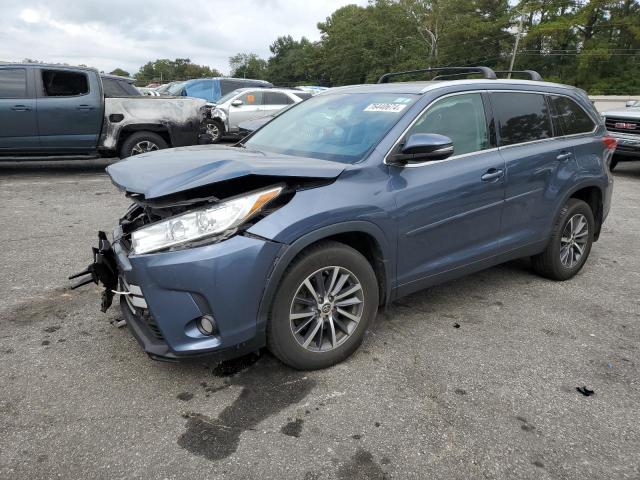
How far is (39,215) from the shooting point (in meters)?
6.15

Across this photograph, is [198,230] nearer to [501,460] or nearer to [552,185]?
[501,460]

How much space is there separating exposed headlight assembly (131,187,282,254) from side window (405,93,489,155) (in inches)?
51.7

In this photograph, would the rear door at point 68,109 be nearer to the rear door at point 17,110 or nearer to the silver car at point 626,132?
the rear door at point 17,110

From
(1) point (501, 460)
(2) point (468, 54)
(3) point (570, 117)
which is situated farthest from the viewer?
(2) point (468, 54)

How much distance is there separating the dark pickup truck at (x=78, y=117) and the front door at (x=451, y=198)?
6.71 metres

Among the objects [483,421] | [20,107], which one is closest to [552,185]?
[483,421]

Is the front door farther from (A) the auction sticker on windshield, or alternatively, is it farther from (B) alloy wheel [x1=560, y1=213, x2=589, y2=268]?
(B) alloy wheel [x1=560, y1=213, x2=589, y2=268]

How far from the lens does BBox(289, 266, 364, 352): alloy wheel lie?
8.96 ft

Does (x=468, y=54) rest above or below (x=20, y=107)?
above

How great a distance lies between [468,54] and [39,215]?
5580 cm

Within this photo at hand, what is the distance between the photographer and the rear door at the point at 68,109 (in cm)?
827

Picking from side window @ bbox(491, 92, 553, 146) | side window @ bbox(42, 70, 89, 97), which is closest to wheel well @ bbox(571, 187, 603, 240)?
side window @ bbox(491, 92, 553, 146)

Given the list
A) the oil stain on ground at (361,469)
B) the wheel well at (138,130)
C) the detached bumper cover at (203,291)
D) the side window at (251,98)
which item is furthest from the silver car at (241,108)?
the oil stain on ground at (361,469)

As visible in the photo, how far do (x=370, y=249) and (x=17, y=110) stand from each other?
752 centimetres
